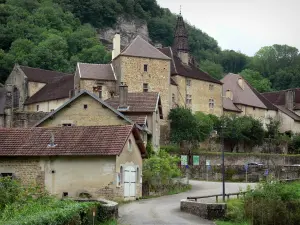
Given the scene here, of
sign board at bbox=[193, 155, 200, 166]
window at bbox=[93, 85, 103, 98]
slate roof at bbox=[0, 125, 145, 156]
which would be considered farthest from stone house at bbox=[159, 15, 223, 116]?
slate roof at bbox=[0, 125, 145, 156]

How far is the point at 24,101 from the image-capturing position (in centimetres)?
7719

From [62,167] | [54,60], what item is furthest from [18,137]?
[54,60]

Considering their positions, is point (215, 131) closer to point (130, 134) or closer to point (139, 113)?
point (139, 113)

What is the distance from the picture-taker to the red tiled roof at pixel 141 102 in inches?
1686

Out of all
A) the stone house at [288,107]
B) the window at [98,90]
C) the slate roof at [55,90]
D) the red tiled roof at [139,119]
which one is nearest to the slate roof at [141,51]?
the window at [98,90]

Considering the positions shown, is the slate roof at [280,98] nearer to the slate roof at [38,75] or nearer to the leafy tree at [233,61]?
the slate roof at [38,75]

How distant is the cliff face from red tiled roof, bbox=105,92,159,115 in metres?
94.8

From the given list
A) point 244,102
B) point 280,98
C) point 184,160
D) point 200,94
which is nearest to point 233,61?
point 280,98

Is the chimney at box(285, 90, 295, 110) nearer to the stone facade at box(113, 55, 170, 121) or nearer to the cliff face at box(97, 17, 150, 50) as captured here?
the stone facade at box(113, 55, 170, 121)

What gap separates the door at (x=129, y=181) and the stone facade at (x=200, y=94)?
34252 mm

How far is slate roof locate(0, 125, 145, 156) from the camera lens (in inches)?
1246

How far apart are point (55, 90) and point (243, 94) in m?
23.3

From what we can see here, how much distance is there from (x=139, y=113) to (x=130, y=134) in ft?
32.8

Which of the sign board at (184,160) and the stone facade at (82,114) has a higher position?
the stone facade at (82,114)
